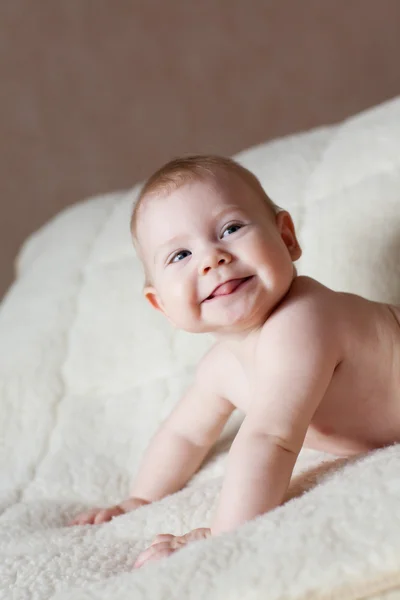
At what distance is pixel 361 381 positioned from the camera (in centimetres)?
83

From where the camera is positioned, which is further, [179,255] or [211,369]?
[211,369]

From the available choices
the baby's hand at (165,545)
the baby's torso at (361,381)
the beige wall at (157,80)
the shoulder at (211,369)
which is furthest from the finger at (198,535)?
the beige wall at (157,80)

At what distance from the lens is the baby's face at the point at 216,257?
0.78 metres

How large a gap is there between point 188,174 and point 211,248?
0.09 metres

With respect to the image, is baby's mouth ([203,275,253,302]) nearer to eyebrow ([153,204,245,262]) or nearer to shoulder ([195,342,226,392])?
eyebrow ([153,204,245,262])

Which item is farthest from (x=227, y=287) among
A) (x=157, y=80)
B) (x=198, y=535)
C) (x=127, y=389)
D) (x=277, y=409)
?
(x=157, y=80)

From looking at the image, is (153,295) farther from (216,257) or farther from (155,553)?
(155,553)

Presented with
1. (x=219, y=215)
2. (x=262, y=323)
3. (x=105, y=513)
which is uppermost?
(x=219, y=215)

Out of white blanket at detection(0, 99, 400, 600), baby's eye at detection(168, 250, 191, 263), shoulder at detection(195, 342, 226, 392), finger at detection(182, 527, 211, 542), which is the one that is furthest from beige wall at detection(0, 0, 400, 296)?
finger at detection(182, 527, 211, 542)

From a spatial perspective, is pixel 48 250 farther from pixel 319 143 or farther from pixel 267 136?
pixel 267 136

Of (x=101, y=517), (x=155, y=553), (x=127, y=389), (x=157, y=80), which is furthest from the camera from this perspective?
(x=157, y=80)

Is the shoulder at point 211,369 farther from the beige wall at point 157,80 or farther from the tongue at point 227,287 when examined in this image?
the beige wall at point 157,80

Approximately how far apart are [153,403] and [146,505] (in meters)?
0.22

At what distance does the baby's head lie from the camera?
780 millimetres
